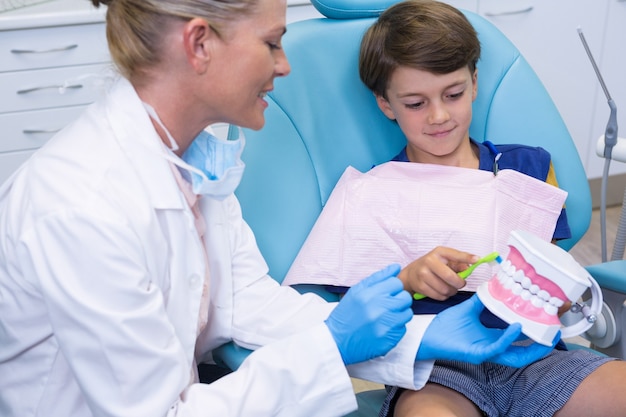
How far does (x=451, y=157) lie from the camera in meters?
1.52

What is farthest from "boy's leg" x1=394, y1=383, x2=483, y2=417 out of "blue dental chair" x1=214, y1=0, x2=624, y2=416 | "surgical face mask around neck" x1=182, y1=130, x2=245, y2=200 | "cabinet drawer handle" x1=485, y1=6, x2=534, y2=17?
"cabinet drawer handle" x1=485, y1=6, x2=534, y2=17

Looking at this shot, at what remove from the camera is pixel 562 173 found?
1520mm

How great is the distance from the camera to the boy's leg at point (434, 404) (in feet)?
3.73

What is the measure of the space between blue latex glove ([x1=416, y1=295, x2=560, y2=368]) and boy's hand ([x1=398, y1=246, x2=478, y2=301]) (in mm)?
58

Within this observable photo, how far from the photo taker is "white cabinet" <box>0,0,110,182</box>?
7.64 ft

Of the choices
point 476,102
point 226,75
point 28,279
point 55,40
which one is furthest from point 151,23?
point 55,40

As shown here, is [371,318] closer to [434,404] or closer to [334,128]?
[434,404]

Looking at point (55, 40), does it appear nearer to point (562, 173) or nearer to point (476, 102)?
point (476, 102)

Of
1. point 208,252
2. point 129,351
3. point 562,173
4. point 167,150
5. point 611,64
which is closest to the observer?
point 129,351

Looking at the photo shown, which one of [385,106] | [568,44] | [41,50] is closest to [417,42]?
[385,106]

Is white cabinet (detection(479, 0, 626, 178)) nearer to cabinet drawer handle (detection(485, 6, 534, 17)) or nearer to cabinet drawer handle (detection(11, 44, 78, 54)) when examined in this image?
cabinet drawer handle (detection(485, 6, 534, 17))

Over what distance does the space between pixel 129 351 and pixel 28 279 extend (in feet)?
0.52

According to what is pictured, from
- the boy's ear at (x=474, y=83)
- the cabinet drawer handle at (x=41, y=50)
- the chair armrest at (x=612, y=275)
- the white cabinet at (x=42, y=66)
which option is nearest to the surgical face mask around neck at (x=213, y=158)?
the boy's ear at (x=474, y=83)

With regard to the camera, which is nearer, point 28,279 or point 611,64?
point 28,279
